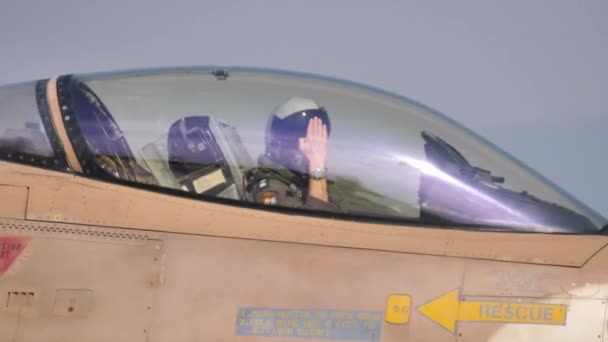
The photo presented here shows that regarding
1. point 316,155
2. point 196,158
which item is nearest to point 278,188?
point 316,155

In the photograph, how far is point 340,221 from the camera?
4.55 metres

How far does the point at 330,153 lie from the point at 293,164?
0.22 meters

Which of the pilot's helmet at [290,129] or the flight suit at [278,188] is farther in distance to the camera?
the pilot's helmet at [290,129]

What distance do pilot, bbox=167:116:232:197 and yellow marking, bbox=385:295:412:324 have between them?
106cm

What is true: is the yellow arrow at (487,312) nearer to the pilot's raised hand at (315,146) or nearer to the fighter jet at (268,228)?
the fighter jet at (268,228)

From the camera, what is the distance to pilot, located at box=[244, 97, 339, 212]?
463cm

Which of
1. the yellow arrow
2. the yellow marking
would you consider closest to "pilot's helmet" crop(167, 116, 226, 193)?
the yellow marking

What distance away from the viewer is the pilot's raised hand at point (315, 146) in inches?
186

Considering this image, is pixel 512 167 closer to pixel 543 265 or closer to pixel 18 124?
pixel 543 265

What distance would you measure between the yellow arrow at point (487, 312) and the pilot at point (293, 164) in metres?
0.74

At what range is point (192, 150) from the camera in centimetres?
472

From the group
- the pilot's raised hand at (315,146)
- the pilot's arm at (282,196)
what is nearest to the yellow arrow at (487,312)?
the pilot's arm at (282,196)

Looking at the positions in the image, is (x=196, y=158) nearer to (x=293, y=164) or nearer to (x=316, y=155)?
(x=293, y=164)

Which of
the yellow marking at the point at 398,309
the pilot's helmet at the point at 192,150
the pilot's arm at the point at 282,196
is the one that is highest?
the pilot's helmet at the point at 192,150
